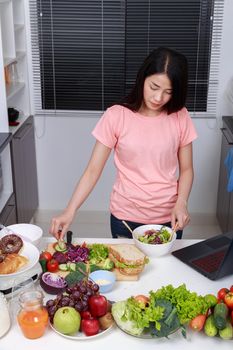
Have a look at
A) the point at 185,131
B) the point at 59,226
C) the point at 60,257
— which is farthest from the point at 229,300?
the point at 185,131

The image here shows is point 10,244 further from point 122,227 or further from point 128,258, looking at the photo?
point 122,227

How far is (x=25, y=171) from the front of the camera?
3.23 metres

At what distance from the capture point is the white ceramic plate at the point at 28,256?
1.35m

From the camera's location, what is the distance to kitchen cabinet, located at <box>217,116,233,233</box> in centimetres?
307

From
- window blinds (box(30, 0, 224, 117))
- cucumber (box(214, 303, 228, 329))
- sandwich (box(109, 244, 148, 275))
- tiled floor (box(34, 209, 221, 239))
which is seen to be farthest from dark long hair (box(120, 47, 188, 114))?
tiled floor (box(34, 209, 221, 239))

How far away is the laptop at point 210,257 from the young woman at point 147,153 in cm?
12

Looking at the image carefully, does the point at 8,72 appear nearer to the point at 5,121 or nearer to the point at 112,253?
the point at 5,121

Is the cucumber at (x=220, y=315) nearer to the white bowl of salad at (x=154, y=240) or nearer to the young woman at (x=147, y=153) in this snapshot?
the white bowl of salad at (x=154, y=240)

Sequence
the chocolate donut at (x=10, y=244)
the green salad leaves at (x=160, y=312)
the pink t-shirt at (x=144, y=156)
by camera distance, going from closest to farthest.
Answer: the green salad leaves at (x=160, y=312) → the chocolate donut at (x=10, y=244) → the pink t-shirt at (x=144, y=156)

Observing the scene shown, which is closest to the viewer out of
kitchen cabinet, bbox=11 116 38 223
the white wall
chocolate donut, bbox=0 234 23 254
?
chocolate donut, bbox=0 234 23 254

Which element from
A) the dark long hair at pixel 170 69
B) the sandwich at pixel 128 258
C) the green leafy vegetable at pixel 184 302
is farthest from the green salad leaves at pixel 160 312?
the dark long hair at pixel 170 69

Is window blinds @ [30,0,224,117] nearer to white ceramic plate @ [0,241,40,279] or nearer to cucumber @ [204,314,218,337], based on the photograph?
white ceramic plate @ [0,241,40,279]

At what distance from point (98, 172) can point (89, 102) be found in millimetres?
1698

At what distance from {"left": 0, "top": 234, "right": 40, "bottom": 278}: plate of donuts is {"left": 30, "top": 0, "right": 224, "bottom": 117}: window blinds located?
2.06 metres
